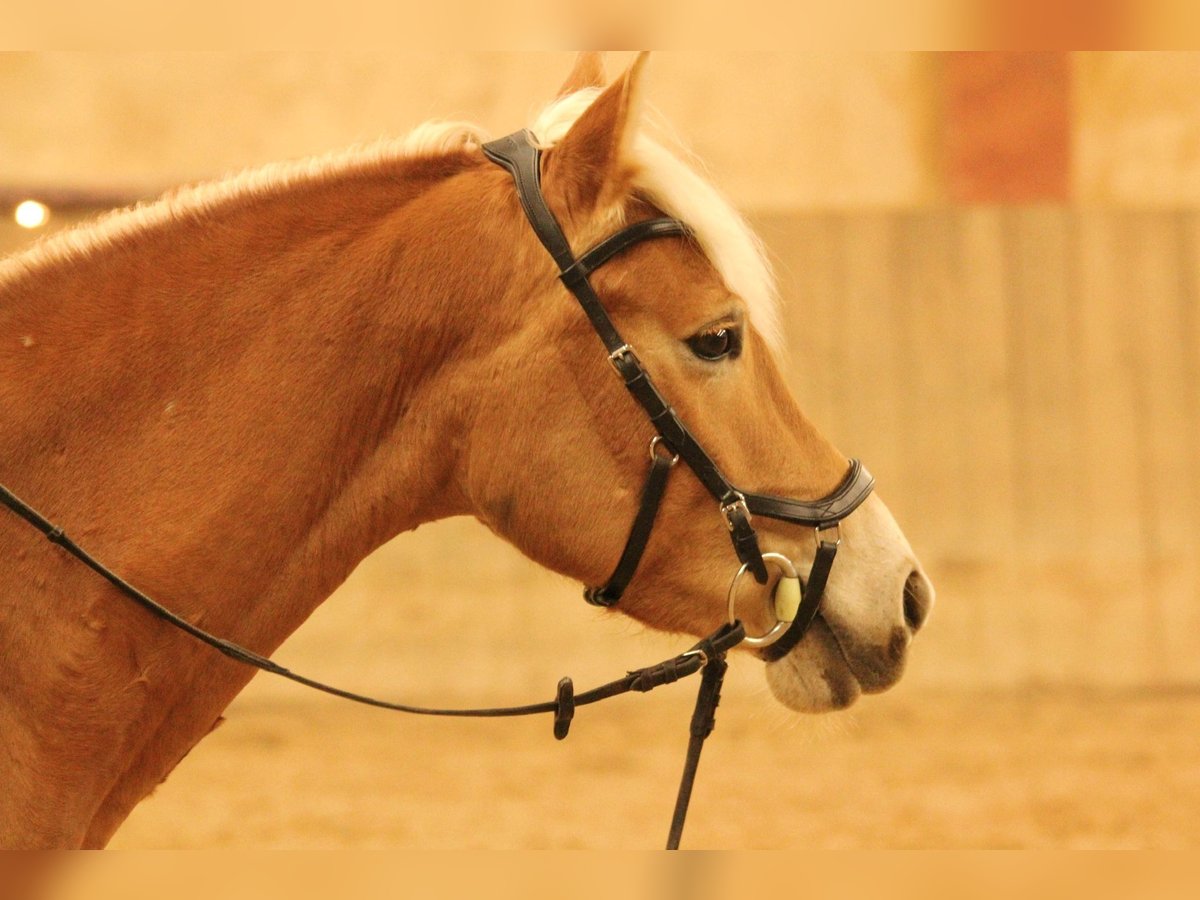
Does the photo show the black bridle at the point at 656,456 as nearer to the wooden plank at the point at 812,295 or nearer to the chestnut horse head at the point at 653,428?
the chestnut horse head at the point at 653,428

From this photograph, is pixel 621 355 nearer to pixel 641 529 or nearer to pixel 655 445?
pixel 655 445

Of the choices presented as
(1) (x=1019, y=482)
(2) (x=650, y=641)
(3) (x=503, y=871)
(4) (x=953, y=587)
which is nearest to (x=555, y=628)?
(4) (x=953, y=587)

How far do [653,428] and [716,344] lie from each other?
180 millimetres

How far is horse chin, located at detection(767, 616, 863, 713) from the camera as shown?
207 centimetres

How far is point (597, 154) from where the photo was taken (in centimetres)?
195

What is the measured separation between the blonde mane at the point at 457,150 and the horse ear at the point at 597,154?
0.04 metres

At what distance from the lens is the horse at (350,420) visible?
1.78 meters

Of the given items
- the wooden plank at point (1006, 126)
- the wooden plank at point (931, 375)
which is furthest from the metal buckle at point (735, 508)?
the wooden plank at point (1006, 126)

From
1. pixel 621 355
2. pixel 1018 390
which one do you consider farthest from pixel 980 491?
pixel 621 355

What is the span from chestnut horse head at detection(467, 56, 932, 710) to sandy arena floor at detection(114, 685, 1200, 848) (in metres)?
3.50

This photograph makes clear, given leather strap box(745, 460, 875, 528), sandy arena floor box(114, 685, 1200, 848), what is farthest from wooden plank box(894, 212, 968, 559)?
leather strap box(745, 460, 875, 528)

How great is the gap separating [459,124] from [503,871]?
1.28m

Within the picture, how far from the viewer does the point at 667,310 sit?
198 centimetres

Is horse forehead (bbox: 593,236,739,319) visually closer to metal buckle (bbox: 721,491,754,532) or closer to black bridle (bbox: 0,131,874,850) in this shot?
black bridle (bbox: 0,131,874,850)
